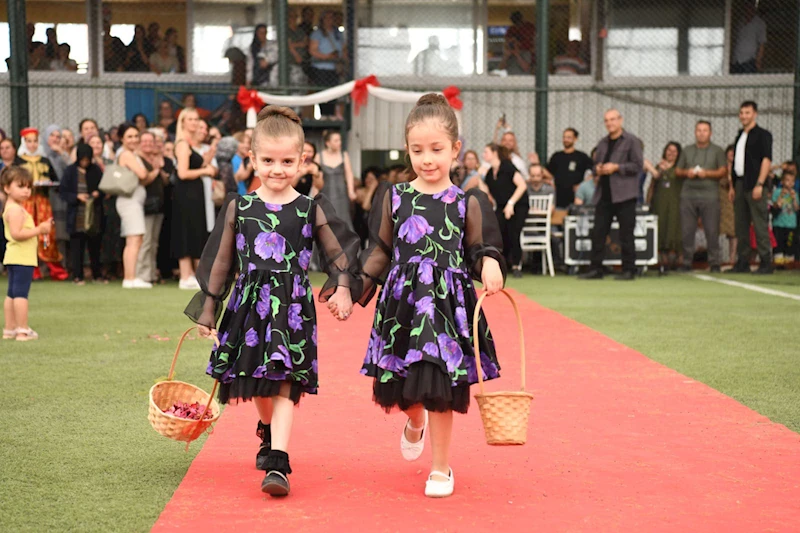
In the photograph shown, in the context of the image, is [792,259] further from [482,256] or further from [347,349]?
[482,256]

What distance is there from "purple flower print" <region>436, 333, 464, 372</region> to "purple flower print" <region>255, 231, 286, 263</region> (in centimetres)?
71

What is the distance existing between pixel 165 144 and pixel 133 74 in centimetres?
532

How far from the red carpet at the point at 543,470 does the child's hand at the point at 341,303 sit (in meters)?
0.63

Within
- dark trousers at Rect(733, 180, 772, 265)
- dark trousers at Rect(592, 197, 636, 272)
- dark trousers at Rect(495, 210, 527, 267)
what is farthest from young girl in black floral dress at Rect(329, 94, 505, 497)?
dark trousers at Rect(733, 180, 772, 265)

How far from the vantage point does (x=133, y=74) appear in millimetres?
18781

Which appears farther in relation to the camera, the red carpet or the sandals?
the sandals

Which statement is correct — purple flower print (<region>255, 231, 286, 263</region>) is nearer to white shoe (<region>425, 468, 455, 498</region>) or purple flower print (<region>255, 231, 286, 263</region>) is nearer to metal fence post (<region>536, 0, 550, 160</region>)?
A: white shoe (<region>425, 468, 455, 498</region>)

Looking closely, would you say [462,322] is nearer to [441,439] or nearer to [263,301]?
[441,439]

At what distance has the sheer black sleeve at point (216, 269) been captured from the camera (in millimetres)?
4418

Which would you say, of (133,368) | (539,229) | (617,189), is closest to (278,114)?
(133,368)

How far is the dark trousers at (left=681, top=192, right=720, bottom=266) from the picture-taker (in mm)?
15242

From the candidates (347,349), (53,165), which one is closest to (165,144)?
(53,165)

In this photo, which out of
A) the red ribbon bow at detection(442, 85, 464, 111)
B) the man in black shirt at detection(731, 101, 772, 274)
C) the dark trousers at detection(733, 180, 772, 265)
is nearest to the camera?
the man in black shirt at detection(731, 101, 772, 274)

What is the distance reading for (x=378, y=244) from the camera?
4434 millimetres
